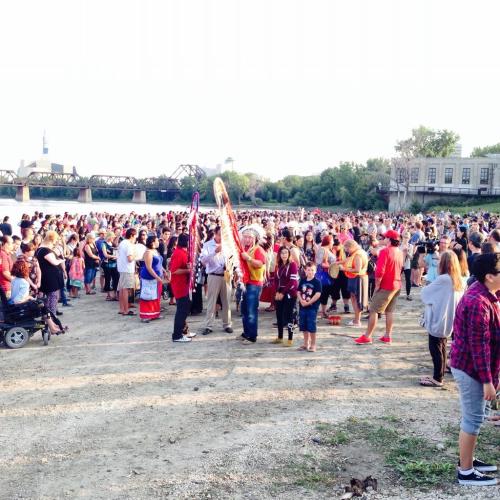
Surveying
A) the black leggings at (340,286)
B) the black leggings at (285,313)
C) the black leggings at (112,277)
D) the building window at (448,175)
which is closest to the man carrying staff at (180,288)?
the black leggings at (285,313)

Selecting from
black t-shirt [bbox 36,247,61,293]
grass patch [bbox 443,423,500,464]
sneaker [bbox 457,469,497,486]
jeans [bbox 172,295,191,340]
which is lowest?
grass patch [bbox 443,423,500,464]

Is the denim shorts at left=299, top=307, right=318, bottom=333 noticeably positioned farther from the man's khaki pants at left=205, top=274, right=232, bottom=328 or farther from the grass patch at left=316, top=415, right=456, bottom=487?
the grass patch at left=316, top=415, right=456, bottom=487

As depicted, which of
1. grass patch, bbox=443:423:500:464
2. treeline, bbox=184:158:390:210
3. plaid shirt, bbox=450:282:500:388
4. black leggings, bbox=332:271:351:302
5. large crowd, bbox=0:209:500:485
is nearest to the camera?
plaid shirt, bbox=450:282:500:388

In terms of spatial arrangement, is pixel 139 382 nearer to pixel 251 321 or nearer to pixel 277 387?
pixel 277 387

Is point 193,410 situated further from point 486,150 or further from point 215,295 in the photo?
point 486,150

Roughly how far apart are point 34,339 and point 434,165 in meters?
71.0

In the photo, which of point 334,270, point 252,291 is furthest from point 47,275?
point 334,270

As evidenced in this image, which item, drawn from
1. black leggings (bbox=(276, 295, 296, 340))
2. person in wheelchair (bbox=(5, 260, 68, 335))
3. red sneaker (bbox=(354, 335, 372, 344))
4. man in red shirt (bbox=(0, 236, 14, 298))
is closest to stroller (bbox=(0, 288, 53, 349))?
person in wheelchair (bbox=(5, 260, 68, 335))

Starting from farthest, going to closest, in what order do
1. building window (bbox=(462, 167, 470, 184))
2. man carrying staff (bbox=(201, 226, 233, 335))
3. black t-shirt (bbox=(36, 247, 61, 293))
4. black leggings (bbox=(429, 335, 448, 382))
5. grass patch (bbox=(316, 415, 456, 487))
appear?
building window (bbox=(462, 167, 470, 184))
black t-shirt (bbox=(36, 247, 61, 293))
man carrying staff (bbox=(201, 226, 233, 335))
black leggings (bbox=(429, 335, 448, 382))
grass patch (bbox=(316, 415, 456, 487))

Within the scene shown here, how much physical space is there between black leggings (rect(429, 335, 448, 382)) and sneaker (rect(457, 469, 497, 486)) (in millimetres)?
2235

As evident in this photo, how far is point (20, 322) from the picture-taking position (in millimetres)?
8023

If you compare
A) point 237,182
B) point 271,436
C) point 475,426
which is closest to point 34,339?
point 271,436

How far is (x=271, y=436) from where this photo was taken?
16.1 ft

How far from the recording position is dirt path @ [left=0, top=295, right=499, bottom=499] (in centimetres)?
412
